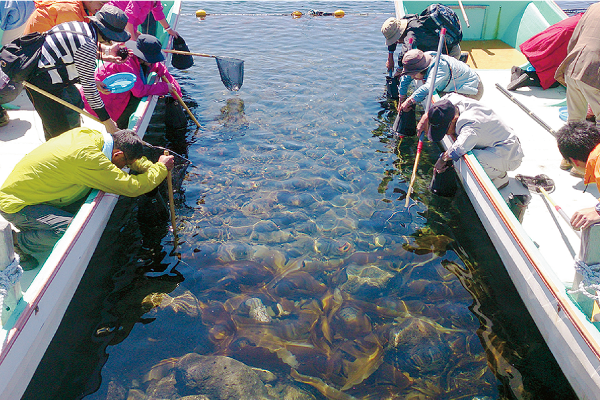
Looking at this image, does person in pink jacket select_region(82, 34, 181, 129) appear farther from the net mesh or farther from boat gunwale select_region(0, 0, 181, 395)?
boat gunwale select_region(0, 0, 181, 395)

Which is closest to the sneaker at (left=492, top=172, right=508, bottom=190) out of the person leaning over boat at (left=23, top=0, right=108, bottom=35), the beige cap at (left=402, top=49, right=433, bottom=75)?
the beige cap at (left=402, top=49, right=433, bottom=75)

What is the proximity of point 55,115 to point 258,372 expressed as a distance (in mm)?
4362

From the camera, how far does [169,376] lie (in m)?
4.36

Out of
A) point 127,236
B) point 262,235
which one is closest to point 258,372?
point 262,235

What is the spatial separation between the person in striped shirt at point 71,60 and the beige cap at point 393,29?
5.33m

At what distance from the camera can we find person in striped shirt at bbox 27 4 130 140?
5.60 metres

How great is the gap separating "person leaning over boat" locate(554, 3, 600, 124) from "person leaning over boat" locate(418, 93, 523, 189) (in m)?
1.16

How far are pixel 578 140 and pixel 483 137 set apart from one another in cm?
168

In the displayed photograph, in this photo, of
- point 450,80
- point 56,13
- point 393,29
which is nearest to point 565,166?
point 450,80

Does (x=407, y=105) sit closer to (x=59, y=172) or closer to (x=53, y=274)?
(x=59, y=172)

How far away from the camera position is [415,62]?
7.76 m

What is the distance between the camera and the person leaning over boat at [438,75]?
7.76 meters

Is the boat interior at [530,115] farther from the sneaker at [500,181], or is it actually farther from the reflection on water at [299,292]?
the reflection on water at [299,292]

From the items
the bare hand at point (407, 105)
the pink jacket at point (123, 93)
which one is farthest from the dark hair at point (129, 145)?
the bare hand at point (407, 105)
